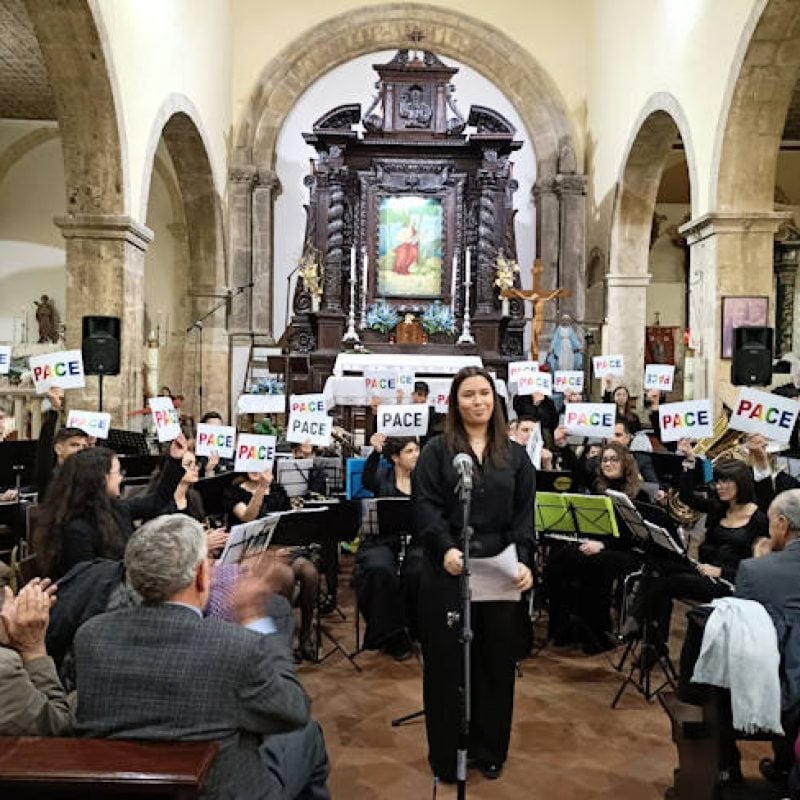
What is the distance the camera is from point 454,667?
3.99m

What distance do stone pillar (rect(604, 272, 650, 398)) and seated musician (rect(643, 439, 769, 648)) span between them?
8.27 meters

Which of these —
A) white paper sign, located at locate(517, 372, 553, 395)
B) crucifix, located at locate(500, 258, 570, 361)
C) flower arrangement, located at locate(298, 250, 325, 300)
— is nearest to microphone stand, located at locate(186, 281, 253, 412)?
flower arrangement, located at locate(298, 250, 325, 300)

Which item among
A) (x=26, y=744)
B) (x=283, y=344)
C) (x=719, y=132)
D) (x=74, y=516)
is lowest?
(x=26, y=744)

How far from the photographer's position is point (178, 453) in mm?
5359

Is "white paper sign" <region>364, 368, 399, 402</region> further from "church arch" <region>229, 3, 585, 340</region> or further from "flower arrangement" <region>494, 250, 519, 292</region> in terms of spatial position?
"church arch" <region>229, 3, 585, 340</region>

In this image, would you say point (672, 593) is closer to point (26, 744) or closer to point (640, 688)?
point (640, 688)

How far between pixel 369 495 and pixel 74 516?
11.6ft

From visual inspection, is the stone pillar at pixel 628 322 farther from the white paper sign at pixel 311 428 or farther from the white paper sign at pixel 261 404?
the white paper sign at pixel 311 428

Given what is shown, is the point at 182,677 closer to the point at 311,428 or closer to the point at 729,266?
the point at 311,428

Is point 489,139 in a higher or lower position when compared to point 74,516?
higher

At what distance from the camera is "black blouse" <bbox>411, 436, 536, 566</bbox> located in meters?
3.91

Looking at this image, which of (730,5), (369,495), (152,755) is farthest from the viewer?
(730,5)

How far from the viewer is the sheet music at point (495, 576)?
Result: 12.5ft

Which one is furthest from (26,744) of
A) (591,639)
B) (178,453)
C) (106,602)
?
(591,639)
